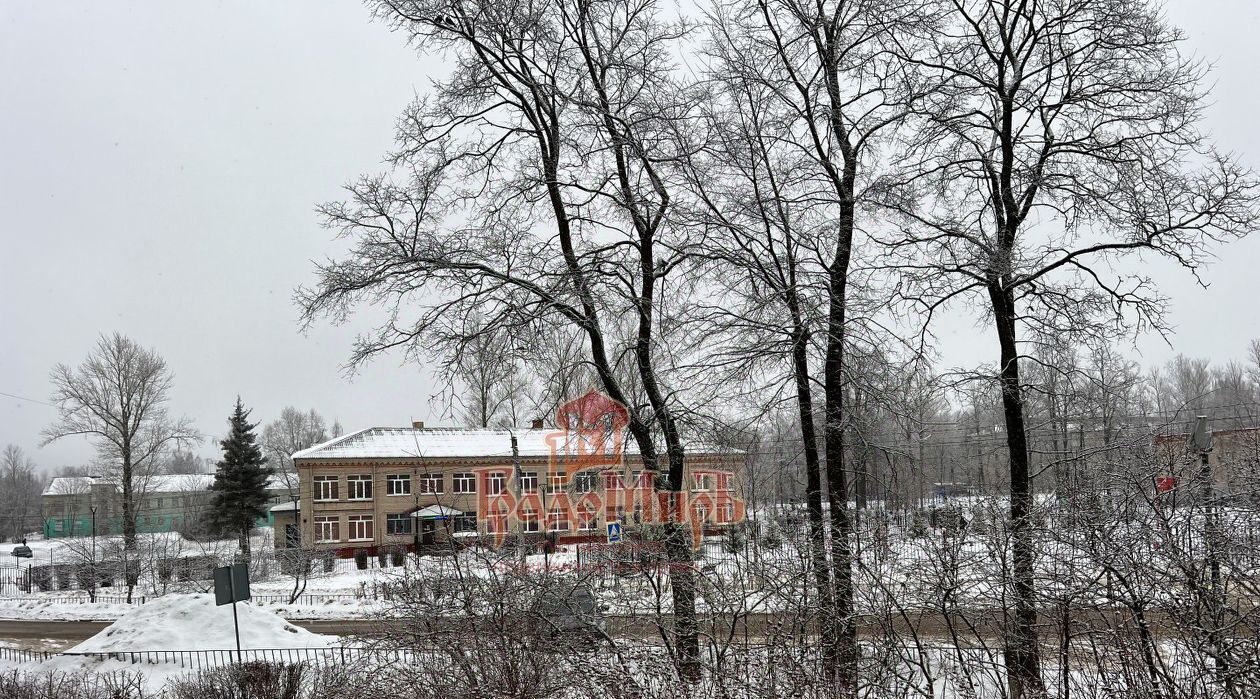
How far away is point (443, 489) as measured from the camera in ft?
129

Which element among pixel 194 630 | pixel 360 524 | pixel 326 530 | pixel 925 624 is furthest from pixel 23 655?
pixel 360 524

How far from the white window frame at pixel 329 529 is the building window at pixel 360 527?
549 mm

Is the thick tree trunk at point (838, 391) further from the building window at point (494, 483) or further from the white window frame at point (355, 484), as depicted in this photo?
the white window frame at point (355, 484)

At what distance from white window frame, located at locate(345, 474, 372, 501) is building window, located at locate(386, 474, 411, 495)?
0.86m

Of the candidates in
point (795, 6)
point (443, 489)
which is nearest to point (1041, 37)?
point (795, 6)

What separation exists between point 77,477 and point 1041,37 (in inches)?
3913

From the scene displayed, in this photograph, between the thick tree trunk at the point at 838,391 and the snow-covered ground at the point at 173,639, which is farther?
the snow-covered ground at the point at 173,639

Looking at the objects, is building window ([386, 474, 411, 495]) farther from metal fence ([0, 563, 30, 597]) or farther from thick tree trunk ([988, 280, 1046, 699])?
thick tree trunk ([988, 280, 1046, 699])

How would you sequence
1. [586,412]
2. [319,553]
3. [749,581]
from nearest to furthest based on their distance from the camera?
[749,581] < [586,412] < [319,553]

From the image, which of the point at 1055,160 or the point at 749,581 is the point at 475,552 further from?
the point at 1055,160

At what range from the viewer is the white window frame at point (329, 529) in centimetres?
3884

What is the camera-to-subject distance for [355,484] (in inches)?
1559

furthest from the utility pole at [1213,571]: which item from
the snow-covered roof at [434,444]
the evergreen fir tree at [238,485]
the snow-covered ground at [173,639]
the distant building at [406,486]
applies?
the evergreen fir tree at [238,485]

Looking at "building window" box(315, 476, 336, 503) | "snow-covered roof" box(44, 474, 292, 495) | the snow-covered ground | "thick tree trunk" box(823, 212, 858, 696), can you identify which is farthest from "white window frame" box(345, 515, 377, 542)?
"snow-covered roof" box(44, 474, 292, 495)
